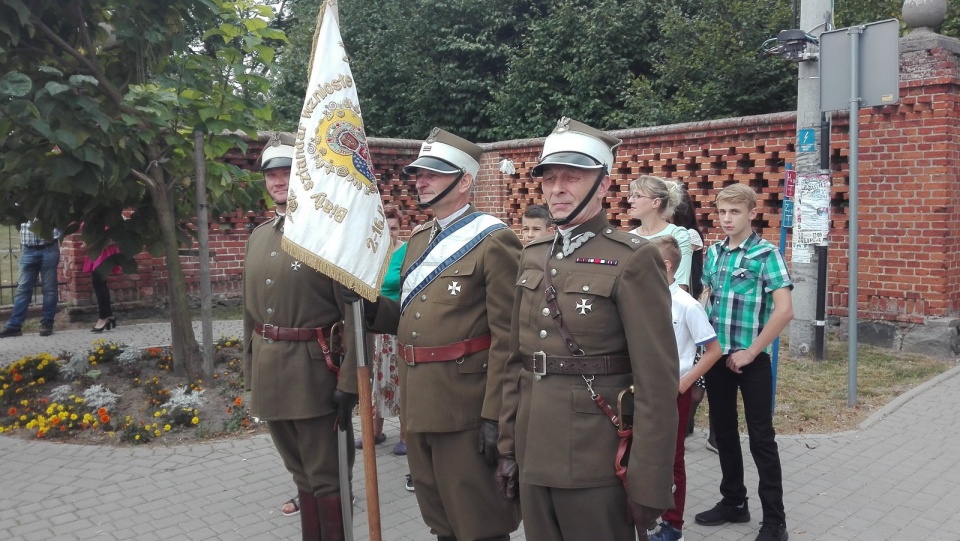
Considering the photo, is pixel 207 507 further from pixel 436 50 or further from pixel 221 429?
pixel 436 50

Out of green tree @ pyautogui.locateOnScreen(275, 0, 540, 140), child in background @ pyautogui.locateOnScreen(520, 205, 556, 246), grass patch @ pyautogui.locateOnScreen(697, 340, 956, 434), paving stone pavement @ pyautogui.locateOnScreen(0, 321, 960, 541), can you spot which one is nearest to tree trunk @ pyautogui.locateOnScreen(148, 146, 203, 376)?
paving stone pavement @ pyautogui.locateOnScreen(0, 321, 960, 541)

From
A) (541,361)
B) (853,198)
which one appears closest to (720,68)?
(853,198)

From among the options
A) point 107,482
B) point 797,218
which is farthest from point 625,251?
point 797,218

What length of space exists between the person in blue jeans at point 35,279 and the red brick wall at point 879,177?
1.91 feet

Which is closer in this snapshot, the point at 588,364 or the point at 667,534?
the point at 588,364

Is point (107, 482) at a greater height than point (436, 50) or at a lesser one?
lesser

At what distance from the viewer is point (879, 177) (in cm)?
809

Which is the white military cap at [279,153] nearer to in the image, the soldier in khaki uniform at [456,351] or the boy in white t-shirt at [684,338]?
the soldier in khaki uniform at [456,351]

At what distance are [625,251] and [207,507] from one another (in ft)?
10.8

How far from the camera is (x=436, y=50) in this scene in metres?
18.2

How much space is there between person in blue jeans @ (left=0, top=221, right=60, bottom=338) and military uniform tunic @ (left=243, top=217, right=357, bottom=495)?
6.95 meters

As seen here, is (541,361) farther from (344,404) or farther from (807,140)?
(807,140)

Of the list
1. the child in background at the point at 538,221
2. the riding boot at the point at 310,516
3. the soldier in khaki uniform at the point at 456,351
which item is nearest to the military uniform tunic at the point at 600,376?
the soldier in khaki uniform at the point at 456,351

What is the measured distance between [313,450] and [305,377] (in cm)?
35
